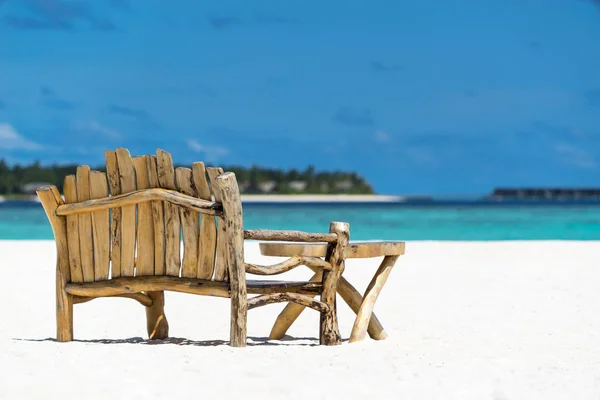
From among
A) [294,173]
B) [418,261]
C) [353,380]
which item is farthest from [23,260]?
[294,173]

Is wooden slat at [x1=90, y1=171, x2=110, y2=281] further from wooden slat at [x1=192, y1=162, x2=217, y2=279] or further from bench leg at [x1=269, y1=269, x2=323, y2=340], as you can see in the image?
bench leg at [x1=269, y1=269, x2=323, y2=340]

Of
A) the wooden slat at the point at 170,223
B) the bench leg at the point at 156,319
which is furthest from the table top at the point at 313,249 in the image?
the bench leg at the point at 156,319

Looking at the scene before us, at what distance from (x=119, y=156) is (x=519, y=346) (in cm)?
324

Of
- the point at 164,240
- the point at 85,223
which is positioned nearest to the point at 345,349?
the point at 164,240

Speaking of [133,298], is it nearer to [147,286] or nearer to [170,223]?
[147,286]

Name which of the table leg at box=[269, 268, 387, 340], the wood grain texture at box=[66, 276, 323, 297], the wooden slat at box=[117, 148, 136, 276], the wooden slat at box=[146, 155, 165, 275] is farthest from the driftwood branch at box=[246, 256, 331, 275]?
the wooden slat at box=[117, 148, 136, 276]

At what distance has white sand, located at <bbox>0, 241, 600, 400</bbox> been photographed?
16.5 ft

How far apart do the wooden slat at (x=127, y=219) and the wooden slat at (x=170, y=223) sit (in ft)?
0.74

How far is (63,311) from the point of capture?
6660mm

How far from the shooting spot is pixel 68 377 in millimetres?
5227

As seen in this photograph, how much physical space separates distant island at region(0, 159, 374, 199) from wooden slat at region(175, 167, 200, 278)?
107657 millimetres

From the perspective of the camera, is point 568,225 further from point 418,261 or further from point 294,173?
point 294,173

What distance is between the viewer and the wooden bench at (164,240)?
20.4ft

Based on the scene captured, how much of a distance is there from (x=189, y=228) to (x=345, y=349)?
139cm
